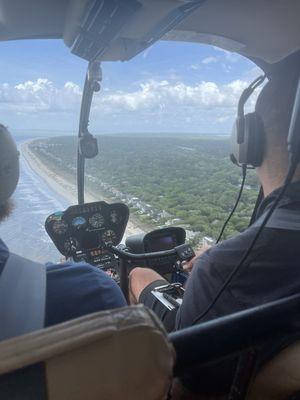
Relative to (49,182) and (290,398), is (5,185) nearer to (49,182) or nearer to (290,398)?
(290,398)

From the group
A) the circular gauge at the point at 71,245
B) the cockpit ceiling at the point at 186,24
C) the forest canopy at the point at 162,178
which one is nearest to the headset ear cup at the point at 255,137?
the cockpit ceiling at the point at 186,24

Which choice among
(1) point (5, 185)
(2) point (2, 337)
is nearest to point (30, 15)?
(1) point (5, 185)

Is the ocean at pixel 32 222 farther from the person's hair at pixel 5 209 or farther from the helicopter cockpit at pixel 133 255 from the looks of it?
the person's hair at pixel 5 209

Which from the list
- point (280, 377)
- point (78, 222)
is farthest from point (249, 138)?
point (78, 222)

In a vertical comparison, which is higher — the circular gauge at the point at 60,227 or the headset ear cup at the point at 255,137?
the headset ear cup at the point at 255,137

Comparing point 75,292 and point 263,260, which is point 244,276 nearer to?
point 263,260

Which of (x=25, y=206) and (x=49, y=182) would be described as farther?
(x=49, y=182)
